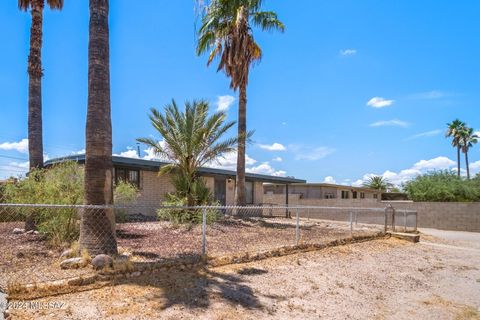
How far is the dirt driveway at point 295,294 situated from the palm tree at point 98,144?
1.51 metres

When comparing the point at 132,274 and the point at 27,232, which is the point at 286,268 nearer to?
the point at 132,274

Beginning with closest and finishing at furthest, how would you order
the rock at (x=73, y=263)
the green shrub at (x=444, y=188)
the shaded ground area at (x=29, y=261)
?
the shaded ground area at (x=29, y=261) < the rock at (x=73, y=263) < the green shrub at (x=444, y=188)

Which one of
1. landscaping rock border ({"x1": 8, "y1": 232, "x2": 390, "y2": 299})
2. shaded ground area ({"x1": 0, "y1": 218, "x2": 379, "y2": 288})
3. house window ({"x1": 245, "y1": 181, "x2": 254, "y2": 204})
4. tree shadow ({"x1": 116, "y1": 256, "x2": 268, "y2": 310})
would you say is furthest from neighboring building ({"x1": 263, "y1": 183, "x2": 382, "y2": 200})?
tree shadow ({"x1": 116, "y1": 256, "x2": 268, "y2": 310})

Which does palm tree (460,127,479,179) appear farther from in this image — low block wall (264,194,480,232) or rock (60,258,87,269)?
rock (60,258,87,269)

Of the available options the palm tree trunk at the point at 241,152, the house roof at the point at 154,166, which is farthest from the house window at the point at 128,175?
the palm tree trunk at the point at 241,152

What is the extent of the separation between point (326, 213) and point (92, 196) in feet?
65.8

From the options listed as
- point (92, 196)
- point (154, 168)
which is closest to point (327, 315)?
point (92, 196)

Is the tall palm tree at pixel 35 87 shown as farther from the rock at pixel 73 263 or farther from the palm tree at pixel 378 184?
the palm tree at pixel 378 184

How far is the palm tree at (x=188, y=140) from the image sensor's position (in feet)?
44.2

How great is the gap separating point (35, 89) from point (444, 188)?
78.3ft

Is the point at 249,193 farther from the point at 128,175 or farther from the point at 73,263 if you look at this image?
the point at 73,263

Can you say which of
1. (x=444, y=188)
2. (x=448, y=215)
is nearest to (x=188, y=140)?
(x=448, y=215)

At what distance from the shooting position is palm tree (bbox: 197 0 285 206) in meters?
16.6

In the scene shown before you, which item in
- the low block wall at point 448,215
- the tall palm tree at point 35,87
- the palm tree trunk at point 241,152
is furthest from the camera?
the low block wall at point 448,215
